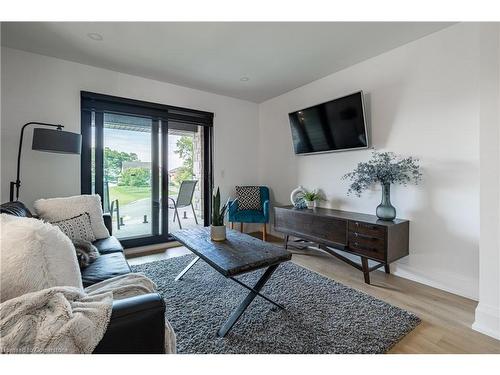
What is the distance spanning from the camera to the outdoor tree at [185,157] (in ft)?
13.3

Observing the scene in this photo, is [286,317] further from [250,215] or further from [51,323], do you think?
[250,215]

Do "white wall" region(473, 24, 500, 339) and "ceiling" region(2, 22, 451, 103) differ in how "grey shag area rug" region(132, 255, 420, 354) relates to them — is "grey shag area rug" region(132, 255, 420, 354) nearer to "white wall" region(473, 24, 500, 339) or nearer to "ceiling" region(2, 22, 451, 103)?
"white wall" region(473, 24, 500, 339)

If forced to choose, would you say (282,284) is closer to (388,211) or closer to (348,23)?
(388,211)

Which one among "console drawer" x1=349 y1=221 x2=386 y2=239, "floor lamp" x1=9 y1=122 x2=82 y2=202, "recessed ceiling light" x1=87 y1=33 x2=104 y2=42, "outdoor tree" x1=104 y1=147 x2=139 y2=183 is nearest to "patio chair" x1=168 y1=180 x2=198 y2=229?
"outdoor tree" x1=104 y1=147 x2=139 y2=183

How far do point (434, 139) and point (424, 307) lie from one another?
149 cm

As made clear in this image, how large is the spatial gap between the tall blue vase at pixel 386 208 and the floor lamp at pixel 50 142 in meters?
3.17

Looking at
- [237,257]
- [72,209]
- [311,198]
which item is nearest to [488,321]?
[237,257]

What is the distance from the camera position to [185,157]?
418 centimetres

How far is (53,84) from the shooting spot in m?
2.75

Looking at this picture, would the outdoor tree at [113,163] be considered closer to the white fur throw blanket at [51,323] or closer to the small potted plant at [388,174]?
the white fur throw blanket at [51,323]

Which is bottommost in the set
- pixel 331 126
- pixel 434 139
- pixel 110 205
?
pixel 110 205

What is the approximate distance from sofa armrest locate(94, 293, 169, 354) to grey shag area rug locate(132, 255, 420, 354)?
655mm

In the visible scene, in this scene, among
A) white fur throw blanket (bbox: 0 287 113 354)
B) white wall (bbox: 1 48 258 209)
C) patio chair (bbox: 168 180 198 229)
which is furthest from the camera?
patio chair (bbox: 168 180 198 229)

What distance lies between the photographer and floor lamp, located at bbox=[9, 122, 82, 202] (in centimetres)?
228
